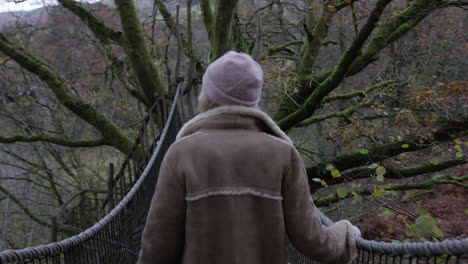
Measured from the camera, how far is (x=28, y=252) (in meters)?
1.38

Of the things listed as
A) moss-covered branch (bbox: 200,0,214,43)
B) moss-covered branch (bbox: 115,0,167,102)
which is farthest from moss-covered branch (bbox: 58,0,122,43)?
moss-covered branch (bbox: 200,0,214,43)

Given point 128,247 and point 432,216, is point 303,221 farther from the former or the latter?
point 432,216

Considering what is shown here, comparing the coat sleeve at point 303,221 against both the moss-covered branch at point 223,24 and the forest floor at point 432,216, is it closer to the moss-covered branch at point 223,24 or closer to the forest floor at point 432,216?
the moss-covered branch at point 223,24

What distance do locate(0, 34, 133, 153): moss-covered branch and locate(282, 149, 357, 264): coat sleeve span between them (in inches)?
218

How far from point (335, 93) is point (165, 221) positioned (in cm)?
697

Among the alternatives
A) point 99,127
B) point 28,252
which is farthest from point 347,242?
point 99,127

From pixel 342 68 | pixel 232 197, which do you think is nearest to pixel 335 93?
pixel 342 68

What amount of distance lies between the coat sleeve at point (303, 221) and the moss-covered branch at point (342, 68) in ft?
9.47

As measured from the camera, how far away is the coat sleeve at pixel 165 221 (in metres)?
1.25

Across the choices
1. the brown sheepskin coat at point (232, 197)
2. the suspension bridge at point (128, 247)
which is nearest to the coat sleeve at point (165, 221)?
the brown sheepskin coat at point (232, 197)

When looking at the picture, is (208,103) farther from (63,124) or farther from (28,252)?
(63,124)

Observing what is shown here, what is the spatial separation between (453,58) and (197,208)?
8.19 meters

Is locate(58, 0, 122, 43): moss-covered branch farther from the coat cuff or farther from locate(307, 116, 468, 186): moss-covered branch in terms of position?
the coat cuff

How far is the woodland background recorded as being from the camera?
446 cm
